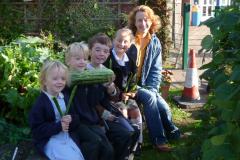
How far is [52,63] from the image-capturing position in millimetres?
3828

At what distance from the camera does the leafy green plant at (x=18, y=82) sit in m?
4.73

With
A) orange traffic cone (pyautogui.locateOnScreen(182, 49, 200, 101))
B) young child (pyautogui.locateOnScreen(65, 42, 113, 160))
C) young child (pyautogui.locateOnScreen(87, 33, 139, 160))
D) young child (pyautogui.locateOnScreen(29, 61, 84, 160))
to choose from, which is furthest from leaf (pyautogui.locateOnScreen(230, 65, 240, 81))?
orange traffic cone (pyautogui.locateOnScreen(182, 49, 200, 101))

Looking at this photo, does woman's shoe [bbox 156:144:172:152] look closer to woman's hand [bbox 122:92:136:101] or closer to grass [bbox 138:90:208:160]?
grass [bbox 138:90:208:160]

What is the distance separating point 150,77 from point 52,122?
205cm

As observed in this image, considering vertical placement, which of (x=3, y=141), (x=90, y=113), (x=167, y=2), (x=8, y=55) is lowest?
(x=3, y=141)

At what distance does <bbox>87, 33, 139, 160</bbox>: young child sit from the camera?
446cm

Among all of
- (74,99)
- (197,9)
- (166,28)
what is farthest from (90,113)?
(197,9)

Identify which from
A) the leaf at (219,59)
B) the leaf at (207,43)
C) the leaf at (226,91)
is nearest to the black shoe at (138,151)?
Result: the leaf at (219,59)

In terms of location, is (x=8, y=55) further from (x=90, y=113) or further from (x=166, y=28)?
(x=166, y=28)

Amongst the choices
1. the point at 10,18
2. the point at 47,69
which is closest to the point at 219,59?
the point at 47,69

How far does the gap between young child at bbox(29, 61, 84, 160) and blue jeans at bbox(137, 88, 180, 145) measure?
5.18 ft

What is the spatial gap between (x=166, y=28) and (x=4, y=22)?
3.92 meters

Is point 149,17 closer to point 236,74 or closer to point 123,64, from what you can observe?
point 123,64

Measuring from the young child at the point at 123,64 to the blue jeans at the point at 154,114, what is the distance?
0.24m
